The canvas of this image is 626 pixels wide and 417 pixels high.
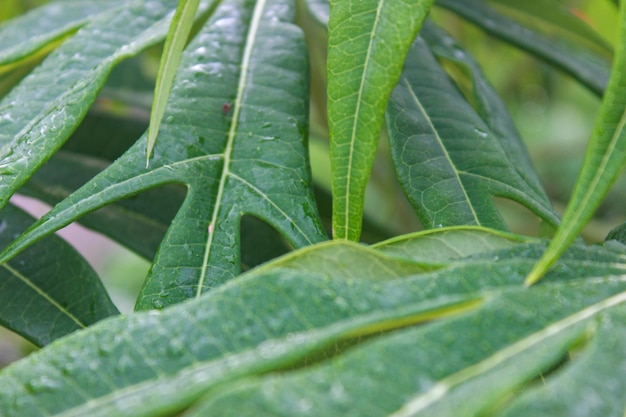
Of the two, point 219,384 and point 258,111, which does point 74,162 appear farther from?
point 219,384

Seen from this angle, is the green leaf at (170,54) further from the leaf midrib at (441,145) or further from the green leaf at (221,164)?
the leaf midrib at (441,145)

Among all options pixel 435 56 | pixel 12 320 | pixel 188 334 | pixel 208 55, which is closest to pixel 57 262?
pixel 12 320

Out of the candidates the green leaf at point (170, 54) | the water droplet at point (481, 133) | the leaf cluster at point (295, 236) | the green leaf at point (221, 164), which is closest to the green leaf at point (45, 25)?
the leaf cluster at point (295, 236)

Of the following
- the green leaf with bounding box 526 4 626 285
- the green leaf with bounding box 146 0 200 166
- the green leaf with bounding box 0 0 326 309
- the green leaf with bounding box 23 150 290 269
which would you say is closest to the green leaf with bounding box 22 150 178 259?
the green leaf with bounding box 23 150 290 269

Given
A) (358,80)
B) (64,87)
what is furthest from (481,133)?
(64,87)

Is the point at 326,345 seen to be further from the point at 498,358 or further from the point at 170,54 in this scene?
the point at 170,54

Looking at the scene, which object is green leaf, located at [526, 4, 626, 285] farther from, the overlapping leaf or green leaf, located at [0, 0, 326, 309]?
green leaf, located at [0, 0, 326, 309]
